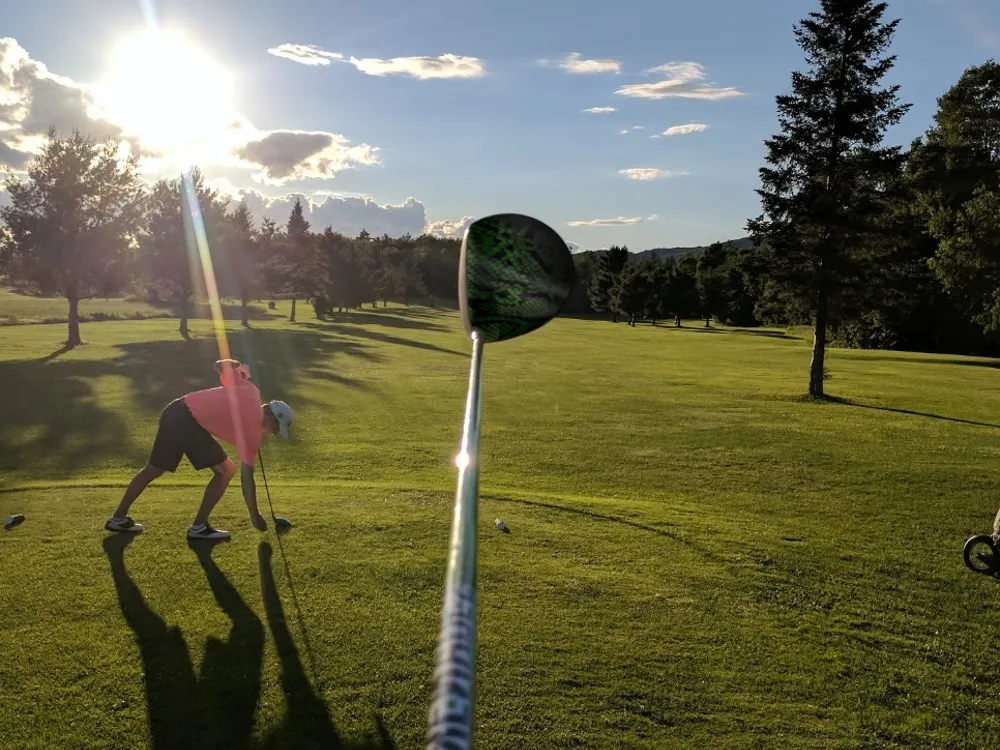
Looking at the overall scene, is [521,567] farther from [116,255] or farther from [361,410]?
[116,255]

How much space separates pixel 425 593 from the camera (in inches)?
239

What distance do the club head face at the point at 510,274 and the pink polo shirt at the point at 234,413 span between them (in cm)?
498

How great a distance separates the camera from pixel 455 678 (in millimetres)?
1087

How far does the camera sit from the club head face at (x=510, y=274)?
2.67m

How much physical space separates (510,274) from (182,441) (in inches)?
232

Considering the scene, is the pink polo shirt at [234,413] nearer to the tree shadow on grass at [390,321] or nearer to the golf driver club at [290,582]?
the golf driver club at [290,582]

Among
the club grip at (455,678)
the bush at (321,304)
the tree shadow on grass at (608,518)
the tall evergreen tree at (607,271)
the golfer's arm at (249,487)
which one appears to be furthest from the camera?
the tall evergreen tree at (607,271)

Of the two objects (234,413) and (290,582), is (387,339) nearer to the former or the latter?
(234,413)

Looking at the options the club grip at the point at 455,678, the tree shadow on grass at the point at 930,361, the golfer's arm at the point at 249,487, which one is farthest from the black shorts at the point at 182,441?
the tree shadow on grass at the point at 930,361

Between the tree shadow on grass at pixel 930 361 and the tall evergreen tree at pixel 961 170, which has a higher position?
the tall evergreen tree at pixel 961 170

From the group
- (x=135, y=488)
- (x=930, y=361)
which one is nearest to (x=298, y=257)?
(x=930, y=361)

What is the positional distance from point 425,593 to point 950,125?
51979 millimetres

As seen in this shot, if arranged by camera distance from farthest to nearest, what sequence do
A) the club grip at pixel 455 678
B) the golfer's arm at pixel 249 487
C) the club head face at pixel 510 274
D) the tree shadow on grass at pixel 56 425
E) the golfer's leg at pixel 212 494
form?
the tree shadow on grass at pixel 56 425, the golfer's leg at pixel 212 494, the golfer's arm at pixel 249 487, the club head face at pixel 510 274, the club grip at pixel 455 678

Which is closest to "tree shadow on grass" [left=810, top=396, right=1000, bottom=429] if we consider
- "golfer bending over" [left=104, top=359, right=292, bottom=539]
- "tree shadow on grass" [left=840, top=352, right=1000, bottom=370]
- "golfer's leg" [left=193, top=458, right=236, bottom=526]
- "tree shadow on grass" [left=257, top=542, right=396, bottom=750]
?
"golfer bending over" [left=104, top=359, right=292, bottom=539]
